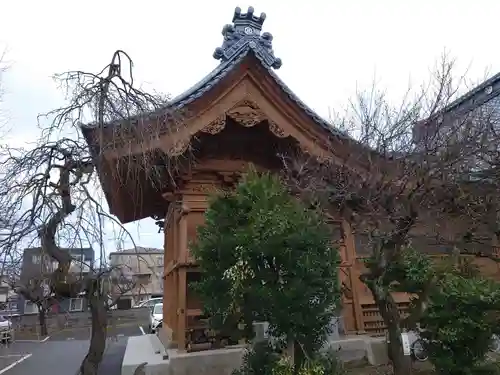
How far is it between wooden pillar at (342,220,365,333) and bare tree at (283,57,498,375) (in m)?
0.26

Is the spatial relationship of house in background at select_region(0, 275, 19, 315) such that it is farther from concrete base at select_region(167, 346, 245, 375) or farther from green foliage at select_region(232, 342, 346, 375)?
green foliage at select_region(232, 342, 346, 375)

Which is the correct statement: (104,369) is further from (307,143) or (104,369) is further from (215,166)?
(307,143)

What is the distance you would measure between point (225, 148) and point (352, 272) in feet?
10.6

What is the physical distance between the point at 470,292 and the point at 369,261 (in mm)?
1266

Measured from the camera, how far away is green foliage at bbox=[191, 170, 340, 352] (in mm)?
4258

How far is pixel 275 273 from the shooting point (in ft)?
14.5

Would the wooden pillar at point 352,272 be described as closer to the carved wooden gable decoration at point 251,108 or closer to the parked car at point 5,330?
the carved wooden gable decoration at point 251,108

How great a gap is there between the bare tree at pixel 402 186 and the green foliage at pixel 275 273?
55.8 inches

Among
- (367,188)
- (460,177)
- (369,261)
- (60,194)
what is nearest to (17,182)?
(60,194)

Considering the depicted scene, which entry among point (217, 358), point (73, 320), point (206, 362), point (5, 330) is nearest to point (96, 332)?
point (206, 362)

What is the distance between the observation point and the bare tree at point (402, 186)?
18.5 feet

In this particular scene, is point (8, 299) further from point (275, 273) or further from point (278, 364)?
point (275, 273)

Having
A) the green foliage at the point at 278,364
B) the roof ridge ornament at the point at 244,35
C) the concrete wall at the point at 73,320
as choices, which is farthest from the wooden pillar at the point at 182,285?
the concrete wall at the point at 73,320

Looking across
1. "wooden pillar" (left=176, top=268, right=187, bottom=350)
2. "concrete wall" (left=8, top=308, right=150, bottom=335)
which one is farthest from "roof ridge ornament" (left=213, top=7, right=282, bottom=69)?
"concrete wall" (left=8, top=308, right=150, bottom=335)
